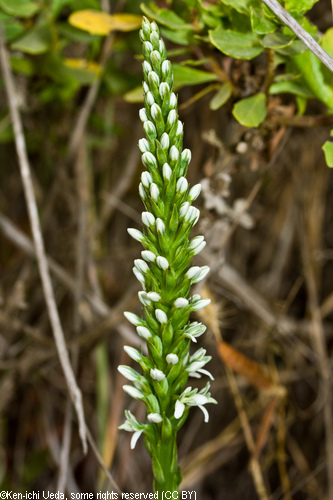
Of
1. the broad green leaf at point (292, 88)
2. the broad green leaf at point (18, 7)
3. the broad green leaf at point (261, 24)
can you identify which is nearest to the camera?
the broad green leaf at point (261, 24)

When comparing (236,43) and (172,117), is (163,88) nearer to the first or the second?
(172,117)

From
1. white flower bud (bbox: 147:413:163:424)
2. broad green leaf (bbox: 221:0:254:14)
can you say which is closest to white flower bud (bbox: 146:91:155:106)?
broad green leaf (bbox: 221:0:254:14)

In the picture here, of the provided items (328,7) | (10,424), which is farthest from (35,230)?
(10,424)

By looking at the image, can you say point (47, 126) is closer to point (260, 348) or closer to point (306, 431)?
point (260, 348)

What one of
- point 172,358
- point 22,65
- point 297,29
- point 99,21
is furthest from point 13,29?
point 172,358

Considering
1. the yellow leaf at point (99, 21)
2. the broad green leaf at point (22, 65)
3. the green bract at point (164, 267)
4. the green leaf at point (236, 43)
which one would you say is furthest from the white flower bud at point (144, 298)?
the broad green leaf at point (22, 65)

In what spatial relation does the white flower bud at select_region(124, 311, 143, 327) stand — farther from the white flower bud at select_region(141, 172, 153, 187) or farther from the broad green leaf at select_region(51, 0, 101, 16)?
the broad green leaf at select_region(51, 0, 101, 16)

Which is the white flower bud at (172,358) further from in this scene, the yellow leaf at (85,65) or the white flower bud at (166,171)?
the yellow leaf at (85,65)
